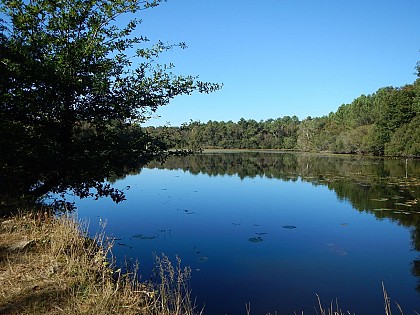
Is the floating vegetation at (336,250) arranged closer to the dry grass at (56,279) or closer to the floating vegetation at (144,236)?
the floating vegetation at (144,236)

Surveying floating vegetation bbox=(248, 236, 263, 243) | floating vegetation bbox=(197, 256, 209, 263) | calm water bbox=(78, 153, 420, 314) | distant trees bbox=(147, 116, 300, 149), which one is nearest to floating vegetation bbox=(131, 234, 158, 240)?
calm water bbox=(78, 153, 420, 314)

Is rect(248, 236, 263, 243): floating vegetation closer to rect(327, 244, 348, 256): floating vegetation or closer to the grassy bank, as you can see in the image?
rect(327, 244, 348, 256): floating vegetation

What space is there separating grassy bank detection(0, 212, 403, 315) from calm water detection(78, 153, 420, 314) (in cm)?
359

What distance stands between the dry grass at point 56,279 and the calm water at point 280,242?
11.8 feet

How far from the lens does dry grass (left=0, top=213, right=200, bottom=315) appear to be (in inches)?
145

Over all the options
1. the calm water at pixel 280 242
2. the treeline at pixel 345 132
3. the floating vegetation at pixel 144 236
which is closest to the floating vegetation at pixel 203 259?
the calm water at pixel 280 242

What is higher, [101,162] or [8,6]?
[8,6]

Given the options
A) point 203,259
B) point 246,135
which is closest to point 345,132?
point 246,135

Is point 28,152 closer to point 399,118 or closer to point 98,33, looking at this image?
point 98,33

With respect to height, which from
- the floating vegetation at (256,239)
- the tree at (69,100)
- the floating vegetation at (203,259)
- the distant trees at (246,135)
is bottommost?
the floating vegetation at (203,259)

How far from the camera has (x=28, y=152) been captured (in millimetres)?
5883

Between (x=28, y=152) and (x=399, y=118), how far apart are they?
70397mm

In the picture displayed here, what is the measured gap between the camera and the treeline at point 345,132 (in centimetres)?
5647

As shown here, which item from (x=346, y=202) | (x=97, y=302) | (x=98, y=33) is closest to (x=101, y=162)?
(x=98, y=33)
